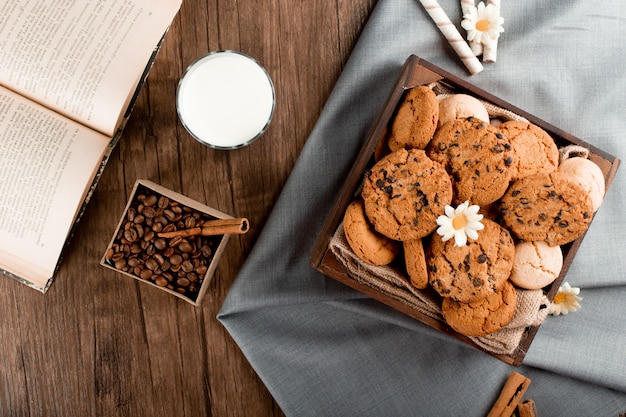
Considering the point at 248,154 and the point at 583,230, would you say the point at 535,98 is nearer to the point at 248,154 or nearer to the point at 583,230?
the point at 583,230

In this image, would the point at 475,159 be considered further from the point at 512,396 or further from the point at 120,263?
the point at 120,263

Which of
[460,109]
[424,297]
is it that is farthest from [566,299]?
[460,109]

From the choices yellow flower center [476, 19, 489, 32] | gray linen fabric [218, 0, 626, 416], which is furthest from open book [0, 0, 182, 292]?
yellow flower center [476, 19, 489, 32]

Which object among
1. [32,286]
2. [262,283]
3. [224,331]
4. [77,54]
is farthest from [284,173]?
[32,286]

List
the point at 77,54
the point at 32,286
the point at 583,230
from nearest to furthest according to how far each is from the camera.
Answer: the point at 583,230 < the point at 77,54 < the point at 32,286

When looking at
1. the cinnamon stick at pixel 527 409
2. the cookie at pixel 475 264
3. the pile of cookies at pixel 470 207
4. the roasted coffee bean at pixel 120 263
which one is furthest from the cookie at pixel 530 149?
the roasted coffee bean at pixel 120 263
